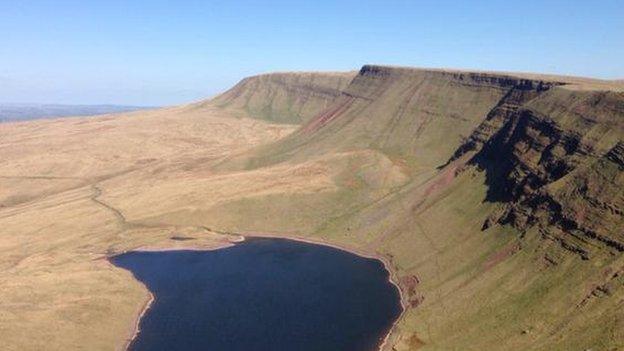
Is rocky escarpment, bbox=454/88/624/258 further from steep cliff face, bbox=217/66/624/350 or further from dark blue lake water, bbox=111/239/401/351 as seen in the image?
dark blue lake water, bbox=111/239/401/351

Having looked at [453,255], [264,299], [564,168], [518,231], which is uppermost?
[564,168]

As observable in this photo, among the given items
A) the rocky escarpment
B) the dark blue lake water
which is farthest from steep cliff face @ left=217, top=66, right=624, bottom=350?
the dark blue lake water

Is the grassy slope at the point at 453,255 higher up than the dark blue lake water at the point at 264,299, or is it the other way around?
the grassy slope at the point at 453,255

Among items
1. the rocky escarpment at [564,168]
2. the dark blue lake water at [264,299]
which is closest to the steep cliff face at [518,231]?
the rocky escarpment at [564,168]

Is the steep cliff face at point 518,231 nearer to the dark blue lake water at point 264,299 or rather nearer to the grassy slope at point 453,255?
the grassy slope at point 453,255

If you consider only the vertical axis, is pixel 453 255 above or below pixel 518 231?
below

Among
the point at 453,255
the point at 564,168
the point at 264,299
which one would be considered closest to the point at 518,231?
the point at 453,255

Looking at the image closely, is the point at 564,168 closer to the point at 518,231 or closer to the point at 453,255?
the point at 518,231

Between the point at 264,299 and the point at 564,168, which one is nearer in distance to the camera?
the point at 564,168
